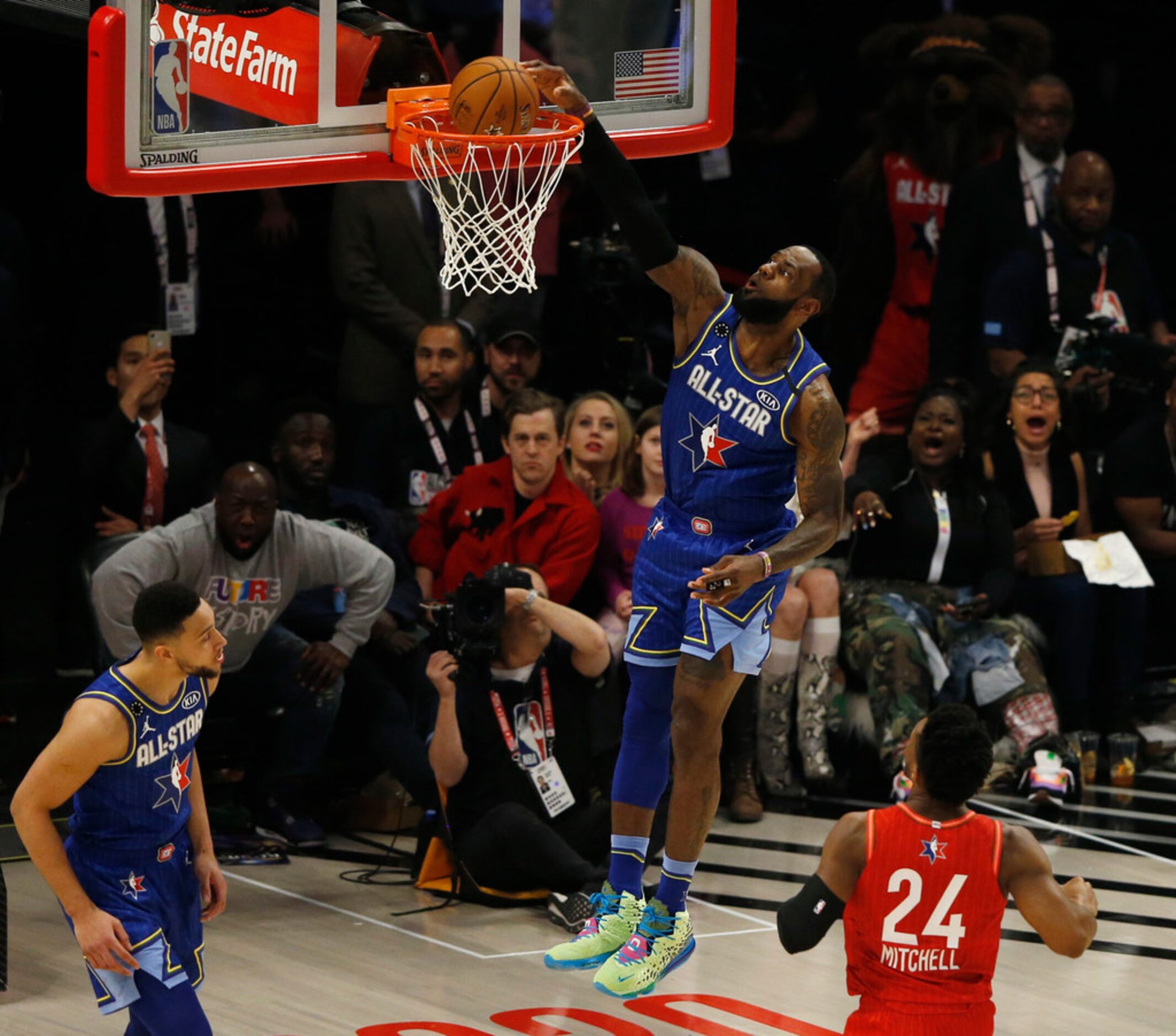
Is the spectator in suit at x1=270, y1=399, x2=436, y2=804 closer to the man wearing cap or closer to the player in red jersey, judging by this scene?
the man wearing cap

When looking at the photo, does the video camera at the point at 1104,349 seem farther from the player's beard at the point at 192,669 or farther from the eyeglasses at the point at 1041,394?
the player's beard at the point at 192,669

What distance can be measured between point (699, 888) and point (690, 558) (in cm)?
261

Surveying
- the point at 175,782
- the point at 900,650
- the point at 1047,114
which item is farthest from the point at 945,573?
the point at 175,782

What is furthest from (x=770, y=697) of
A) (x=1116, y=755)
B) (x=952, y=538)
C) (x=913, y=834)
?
(x=913, y=834)

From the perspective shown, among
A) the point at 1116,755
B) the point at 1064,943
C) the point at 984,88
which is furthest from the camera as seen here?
the point at 984,88

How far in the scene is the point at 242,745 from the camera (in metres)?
7.94

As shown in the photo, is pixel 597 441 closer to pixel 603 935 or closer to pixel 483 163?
pixel 483 163

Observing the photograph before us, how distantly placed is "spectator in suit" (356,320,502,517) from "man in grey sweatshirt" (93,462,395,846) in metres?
0.77

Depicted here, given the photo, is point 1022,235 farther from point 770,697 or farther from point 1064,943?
point 1064,943

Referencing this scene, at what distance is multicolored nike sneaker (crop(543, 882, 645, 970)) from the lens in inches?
199

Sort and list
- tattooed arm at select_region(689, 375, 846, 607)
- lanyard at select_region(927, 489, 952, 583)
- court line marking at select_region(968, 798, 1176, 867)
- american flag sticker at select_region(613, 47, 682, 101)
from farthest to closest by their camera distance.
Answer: lanyard at select_region(927, 489, 952, 583) < court line marking at select_region(968, 798, 1176, 867) < american flag sticker at select_region(613, 47, 682, 101) < tattooed arm at select_region(689, 375, 846, 607)

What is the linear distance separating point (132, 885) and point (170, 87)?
241 centimetres

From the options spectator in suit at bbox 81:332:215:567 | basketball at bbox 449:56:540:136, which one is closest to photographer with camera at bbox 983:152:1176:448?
spectator in suit at bbox 81:332:215:567

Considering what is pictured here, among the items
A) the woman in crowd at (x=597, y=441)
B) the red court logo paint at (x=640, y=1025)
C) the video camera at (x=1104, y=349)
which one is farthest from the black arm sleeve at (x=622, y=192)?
the video camera at (x=1104, y=349)
